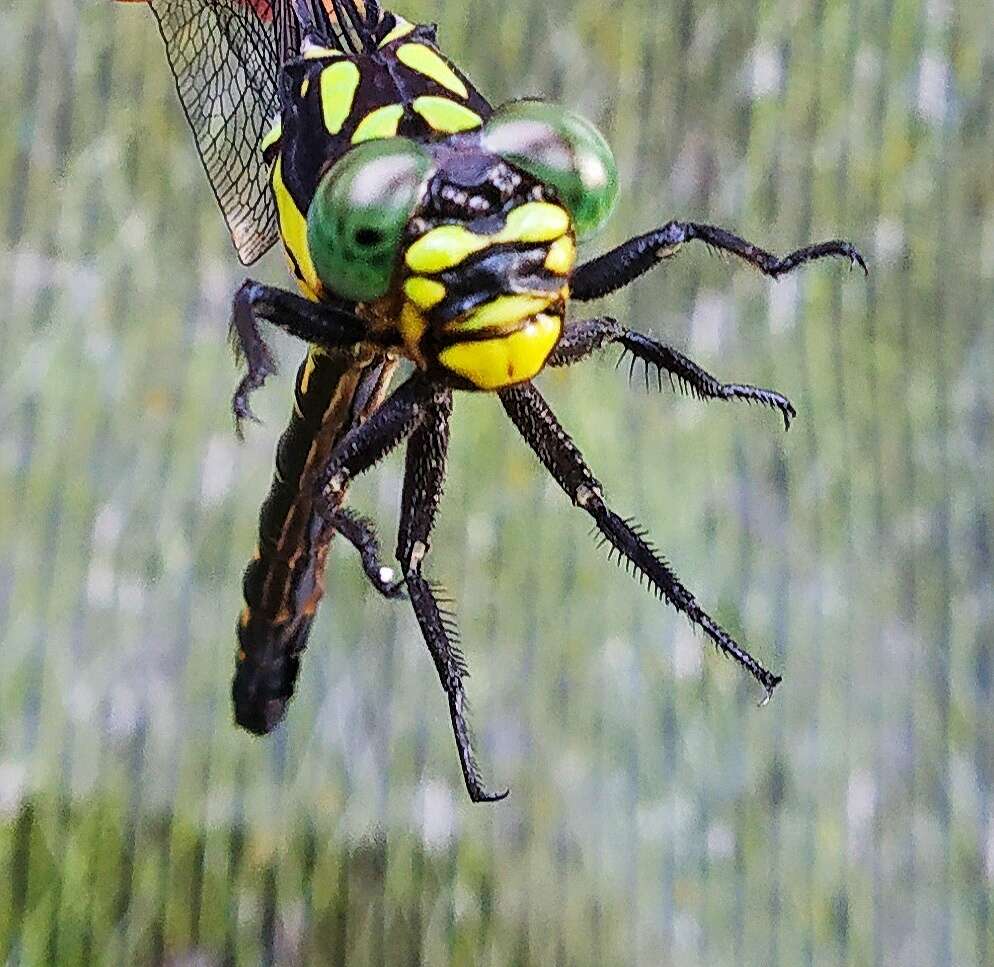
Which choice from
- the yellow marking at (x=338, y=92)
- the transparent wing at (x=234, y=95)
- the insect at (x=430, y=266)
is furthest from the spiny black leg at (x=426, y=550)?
the transparent wing at (x=234, y=95)

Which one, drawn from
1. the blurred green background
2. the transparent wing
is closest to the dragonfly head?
the transparent wing

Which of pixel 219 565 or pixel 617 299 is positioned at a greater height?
pixel 617 299

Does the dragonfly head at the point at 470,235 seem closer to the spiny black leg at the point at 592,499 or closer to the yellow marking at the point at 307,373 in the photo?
the spiny black leg at the point at 592,499

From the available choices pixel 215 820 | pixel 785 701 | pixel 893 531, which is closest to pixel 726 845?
pixel 785 701

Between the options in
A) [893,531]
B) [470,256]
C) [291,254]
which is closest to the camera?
[470,256]

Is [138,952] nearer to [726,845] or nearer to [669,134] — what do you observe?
[726,845]

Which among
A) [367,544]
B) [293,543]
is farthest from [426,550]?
[293,543]

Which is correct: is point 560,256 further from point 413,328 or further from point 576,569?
point 576,569
